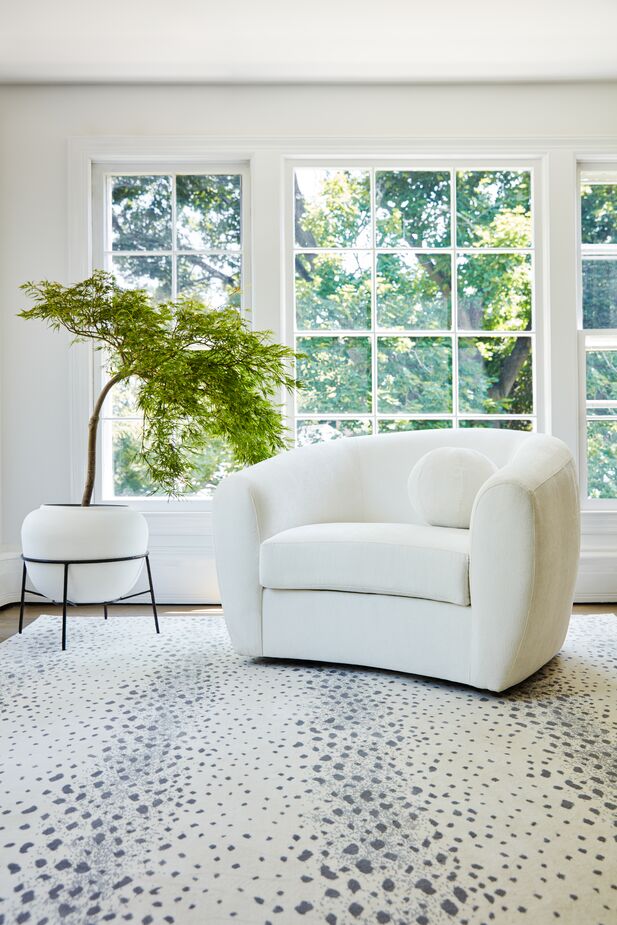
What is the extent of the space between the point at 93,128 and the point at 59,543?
2283 mm

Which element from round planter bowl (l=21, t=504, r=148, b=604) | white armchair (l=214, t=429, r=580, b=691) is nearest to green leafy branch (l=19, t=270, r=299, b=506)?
round planter bowl (l=21, t=504, r=148, b=604)

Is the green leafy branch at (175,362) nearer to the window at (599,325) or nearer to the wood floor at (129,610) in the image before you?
the wood floor at (129,610)

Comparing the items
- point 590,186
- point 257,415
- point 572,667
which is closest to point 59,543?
point 257,415

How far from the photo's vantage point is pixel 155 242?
3.90 metres

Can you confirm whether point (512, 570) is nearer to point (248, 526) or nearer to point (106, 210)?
point (248, 526)

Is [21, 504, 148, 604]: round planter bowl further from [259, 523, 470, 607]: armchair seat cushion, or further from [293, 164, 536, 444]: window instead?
[293, 164, 536, 444]: window

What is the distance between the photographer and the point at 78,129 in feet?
12.5

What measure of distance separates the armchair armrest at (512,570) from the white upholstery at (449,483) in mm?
337

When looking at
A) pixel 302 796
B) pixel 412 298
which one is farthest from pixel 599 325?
pixel 302 796

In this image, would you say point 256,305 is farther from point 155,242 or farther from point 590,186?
point 590,186

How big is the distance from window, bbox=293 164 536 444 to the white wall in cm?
25

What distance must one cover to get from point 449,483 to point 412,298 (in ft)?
5.25

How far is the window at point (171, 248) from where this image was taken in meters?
3.89

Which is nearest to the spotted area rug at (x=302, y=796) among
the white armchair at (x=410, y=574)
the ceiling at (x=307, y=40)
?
the white armchair at (x=410, y=574)
